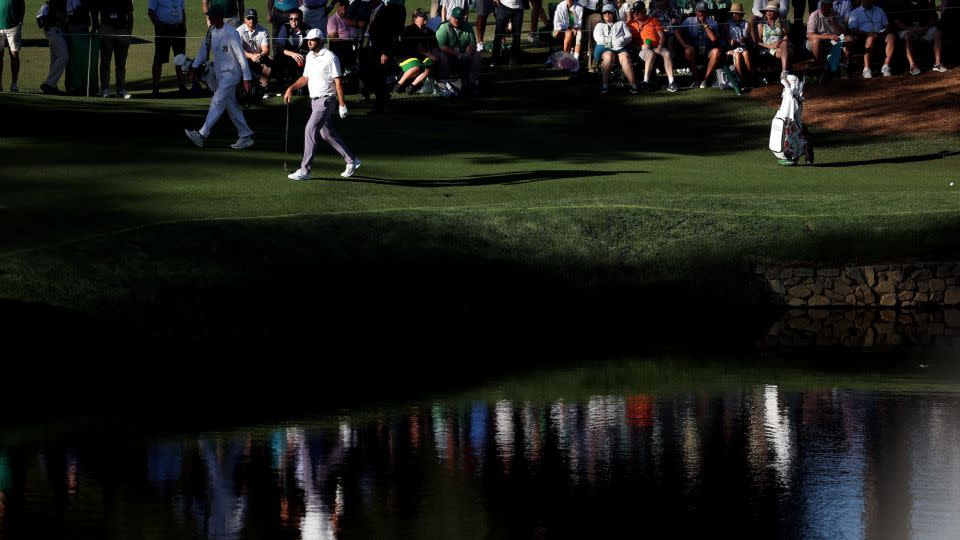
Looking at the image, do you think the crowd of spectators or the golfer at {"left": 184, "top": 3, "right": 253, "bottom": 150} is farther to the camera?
the crowd of spectators

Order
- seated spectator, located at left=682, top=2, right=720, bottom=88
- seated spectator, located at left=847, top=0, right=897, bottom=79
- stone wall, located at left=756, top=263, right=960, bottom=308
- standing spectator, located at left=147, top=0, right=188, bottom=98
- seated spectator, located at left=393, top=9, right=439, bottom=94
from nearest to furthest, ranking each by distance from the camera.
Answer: stone wall, located at left=756, top=263, right=960, bottom=308, standing spectator, located at left=147, top=0, right=188, bottom=98, seated spectator, located at left=393, top=9, right=439, bottom=94, seated spectator, located at left=847, top=0, right=897, bottom=79, seated spectator, located at left=682, top=2, right=720, bottom=88

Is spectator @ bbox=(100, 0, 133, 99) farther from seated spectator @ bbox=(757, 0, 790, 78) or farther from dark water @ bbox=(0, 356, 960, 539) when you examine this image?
dark water @ bbox=(0, 356, 960, 539)

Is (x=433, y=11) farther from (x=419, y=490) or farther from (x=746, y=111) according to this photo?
(x=419, y=490)

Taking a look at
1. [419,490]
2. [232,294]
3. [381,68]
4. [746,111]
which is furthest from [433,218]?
[746,111]

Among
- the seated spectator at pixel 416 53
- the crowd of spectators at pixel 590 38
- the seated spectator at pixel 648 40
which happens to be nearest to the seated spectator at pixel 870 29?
the crowd of spectators at pixel 590 38

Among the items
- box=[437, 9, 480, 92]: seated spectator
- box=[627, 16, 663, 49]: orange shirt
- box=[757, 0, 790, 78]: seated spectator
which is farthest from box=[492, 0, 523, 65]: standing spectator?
box=[757, 0, 790, 78]: seated spectator

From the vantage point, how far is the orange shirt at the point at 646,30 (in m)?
28.3

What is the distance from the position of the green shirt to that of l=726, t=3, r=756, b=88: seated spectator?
4.86 meters

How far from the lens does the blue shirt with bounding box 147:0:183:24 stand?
1089 inches

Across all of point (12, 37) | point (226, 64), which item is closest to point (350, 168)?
point (226, 64)

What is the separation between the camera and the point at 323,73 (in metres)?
18.8

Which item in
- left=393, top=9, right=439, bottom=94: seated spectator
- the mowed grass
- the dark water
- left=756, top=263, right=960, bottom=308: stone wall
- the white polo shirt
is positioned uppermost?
left=393, top=9, right=439, bottom=94: seated spectator

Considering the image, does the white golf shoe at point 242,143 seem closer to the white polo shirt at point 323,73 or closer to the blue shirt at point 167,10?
the white polo shirt at point 323,73

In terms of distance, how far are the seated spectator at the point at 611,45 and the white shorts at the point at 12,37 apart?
33.4 ft
